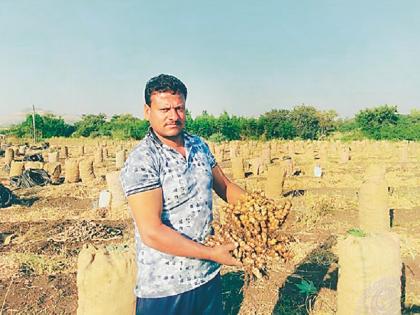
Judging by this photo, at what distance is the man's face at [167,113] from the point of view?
198 centimetres

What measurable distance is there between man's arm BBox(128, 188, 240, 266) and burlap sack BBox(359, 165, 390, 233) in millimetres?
5097

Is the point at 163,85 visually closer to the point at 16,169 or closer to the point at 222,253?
the point at 222,253

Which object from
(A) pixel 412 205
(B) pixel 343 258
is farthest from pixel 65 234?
(A) pixel 412 205

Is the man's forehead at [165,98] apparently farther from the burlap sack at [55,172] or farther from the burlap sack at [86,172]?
the burlap sack at [55,172]

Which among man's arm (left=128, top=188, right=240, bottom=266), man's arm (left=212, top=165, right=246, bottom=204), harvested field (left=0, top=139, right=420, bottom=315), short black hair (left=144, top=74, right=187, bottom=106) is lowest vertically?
harvested field (left=0, top=139, right=420, bottom=315)

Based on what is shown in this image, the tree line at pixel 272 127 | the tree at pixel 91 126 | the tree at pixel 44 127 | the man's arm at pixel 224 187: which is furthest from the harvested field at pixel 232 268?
the tree at pixel 91 126

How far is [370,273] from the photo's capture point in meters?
3.06

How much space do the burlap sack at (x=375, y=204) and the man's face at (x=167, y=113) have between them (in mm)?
5075

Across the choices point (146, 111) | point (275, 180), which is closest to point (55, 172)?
point (275, 180)

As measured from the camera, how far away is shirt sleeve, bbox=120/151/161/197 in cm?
185

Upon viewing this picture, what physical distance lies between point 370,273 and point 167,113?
1960mm

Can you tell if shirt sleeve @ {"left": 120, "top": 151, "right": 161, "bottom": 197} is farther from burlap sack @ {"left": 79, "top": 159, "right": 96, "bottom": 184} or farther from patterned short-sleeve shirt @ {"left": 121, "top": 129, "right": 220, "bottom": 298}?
burlap sack @ {"left": 79, "top": 159, "right": 96, "bottom": 184}

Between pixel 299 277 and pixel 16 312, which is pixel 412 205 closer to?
pixel 299 277

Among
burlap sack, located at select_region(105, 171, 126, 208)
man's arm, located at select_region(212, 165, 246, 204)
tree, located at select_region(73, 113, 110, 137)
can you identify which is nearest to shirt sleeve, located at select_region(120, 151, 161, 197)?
man's arm, located at select_region(212, 165, 246, 204)
